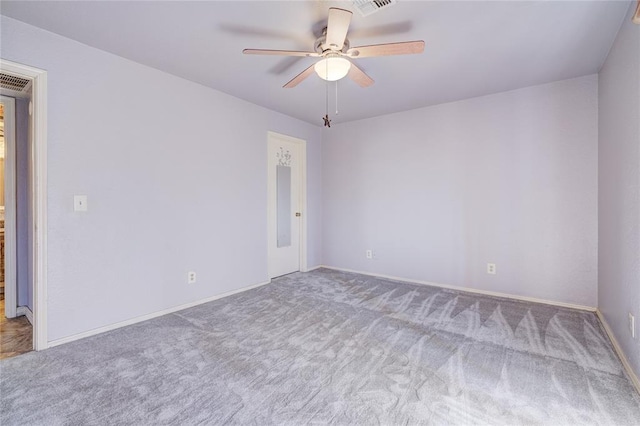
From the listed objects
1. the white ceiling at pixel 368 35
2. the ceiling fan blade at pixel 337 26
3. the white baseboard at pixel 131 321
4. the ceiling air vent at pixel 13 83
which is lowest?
the white baseboard at pixel 131 321

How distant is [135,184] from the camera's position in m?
2.80

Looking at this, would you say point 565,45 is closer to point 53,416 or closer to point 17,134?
point 53,416

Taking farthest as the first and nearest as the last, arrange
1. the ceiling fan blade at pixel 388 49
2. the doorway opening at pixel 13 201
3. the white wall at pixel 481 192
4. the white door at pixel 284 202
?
the white door at pixel 284 202 < the white wall at pixel 481 192 < the doorway opening at pixel 13 201 < the ceiling fan blade at pixel 388 49

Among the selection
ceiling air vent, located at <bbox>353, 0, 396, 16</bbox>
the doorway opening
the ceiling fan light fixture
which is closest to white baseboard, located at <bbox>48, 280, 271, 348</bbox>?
the doorway opening

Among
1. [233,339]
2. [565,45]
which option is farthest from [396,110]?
[233,339]

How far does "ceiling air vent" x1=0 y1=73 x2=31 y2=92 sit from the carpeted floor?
86.6 inches

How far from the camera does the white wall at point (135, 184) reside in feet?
7.72

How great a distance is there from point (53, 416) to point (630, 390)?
11.0 ft

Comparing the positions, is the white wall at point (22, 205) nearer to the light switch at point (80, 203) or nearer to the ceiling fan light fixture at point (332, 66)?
the light switch at point (80, 203)

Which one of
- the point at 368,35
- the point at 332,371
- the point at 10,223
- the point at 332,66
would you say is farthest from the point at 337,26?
the point at 10,223

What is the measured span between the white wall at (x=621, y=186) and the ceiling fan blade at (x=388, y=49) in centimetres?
138

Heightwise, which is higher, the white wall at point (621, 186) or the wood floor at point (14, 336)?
the white wall at point (621, 186)

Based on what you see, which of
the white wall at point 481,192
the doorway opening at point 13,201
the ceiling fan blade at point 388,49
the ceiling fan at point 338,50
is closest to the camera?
the ceiling fan at point 338,50

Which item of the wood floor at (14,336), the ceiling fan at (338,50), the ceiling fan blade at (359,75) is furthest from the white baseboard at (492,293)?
the wood floor at (14,336)
